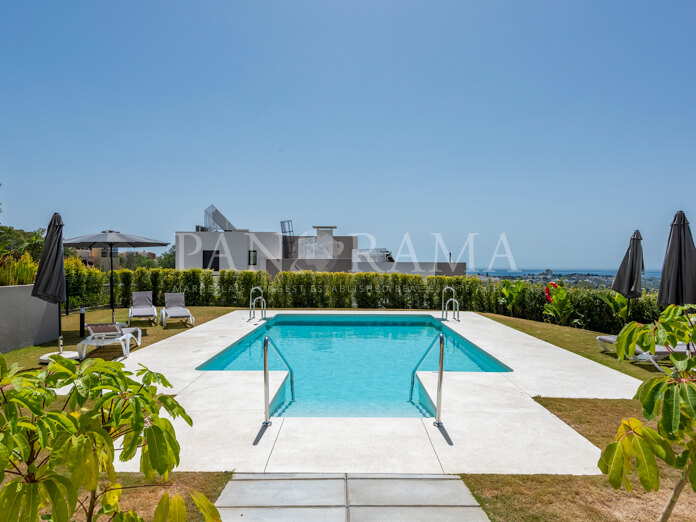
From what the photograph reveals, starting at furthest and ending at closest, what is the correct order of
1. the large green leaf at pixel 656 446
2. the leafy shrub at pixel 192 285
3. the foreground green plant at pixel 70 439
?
1. the leafy shrub at pixel 192 285
2. the large green leaf at pixel 656 446
3. the foreground green plant at pixel 70 439

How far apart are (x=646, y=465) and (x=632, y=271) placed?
950 centimetres

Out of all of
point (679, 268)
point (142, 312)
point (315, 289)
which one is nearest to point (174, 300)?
point (142, 312)

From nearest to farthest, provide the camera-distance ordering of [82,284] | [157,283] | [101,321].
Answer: [101,321], [82,284], [157,283]

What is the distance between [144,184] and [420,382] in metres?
28.8

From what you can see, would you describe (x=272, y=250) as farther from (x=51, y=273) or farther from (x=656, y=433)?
(x=656, y=433)

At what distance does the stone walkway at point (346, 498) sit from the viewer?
303cm

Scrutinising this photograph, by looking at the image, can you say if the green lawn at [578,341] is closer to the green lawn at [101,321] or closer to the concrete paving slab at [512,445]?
the concrete paving slab at [512,445]

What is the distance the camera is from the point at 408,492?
3.38 metres

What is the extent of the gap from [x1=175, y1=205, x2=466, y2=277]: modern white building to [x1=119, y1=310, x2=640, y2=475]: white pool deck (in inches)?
783

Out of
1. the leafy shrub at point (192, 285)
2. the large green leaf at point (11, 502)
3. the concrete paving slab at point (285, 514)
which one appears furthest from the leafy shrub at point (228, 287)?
the large green leaf at point (11, 502)

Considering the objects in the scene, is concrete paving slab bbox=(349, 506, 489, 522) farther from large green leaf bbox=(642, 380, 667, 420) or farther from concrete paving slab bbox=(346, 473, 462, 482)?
large green leaf bbox=(642, 380, 667, 420)

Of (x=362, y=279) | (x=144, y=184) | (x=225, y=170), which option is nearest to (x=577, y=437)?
(x=362, y=279)

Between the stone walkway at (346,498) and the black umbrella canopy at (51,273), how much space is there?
6392 mm

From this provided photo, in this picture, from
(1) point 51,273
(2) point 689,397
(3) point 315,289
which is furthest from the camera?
(3) point 315,289
